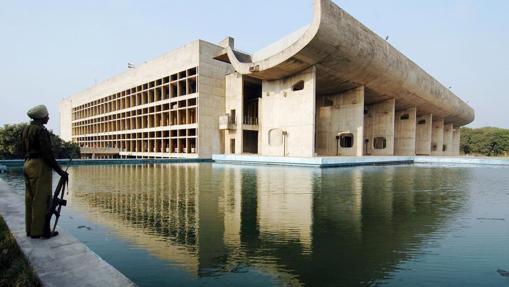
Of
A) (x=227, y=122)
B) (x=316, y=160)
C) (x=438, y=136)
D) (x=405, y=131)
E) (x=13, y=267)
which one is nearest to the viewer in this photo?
(x=13, y=267)

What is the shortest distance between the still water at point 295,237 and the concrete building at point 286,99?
16.1 m

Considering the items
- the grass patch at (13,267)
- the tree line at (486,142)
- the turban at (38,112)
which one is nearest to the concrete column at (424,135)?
the tree line at (486,142)

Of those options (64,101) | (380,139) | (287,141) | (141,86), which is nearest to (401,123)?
(380,139)

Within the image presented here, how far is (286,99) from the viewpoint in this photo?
2716 centimetres

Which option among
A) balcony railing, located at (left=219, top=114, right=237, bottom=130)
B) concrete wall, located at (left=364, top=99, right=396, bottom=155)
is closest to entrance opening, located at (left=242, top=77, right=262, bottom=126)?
balcony railing, located at (left=219, top=114, right=237, bottom=130)

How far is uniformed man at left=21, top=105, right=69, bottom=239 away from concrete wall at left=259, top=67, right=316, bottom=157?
22293mm

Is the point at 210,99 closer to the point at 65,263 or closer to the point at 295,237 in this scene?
the point at 295,237

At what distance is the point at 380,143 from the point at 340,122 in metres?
8.50

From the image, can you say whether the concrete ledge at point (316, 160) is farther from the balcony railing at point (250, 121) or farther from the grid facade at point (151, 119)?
the grid facade at point (151, 119)

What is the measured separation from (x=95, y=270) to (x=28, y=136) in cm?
219

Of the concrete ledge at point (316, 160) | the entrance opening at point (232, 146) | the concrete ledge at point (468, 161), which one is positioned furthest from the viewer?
the entrance opening at point (232, 146)

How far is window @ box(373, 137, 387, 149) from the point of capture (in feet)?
117

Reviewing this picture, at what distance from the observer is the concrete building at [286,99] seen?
79.1ft

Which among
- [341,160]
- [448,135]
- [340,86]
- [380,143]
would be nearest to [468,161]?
[380,143]
